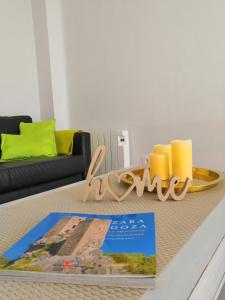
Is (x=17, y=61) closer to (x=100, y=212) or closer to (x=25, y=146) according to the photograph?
(x=25, y=146)

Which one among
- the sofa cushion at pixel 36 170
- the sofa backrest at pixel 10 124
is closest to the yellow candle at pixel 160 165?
the sofa cushion at pixel 36 170

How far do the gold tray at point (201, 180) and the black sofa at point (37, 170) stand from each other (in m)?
1.12

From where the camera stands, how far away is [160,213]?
0.87m

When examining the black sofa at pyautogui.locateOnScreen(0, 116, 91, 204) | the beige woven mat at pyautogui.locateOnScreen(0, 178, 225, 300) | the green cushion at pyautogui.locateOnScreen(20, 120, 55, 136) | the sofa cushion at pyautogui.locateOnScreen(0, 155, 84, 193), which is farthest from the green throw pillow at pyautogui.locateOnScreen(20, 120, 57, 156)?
the beige woven mat at pyautogui.locateOnScreen(0, 178, 225, 300)

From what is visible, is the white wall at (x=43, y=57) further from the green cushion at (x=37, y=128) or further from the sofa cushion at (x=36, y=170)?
the sofa cushion at (x=36, y=170)

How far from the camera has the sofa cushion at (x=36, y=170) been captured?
210cm

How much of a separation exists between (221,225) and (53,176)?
1.70 meters

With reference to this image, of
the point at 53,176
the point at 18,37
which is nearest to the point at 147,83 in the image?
the point at 53,176

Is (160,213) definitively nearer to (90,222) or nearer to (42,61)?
(90,222)

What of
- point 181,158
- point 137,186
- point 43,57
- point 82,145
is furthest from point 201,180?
point 43,57

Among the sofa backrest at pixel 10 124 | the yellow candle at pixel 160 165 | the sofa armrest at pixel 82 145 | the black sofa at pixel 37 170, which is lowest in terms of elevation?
the black sofa at pixel 37 170

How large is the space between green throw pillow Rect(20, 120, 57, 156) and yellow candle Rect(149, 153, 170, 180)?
5.45 ft

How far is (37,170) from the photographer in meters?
2.27

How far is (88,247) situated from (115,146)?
2.31 meters
